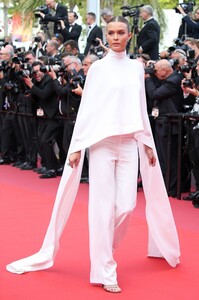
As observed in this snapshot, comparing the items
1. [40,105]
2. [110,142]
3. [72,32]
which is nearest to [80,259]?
[110,142]

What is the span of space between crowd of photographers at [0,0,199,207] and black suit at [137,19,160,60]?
89mm

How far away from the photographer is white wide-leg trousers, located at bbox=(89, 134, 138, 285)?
5.51 meters

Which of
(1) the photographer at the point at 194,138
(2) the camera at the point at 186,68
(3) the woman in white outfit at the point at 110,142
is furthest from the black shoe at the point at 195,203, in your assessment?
(3) the woman in white outfit at the point at 110,142

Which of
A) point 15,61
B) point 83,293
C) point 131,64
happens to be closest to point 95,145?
point 131,64

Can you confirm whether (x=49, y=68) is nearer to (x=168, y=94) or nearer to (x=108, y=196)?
(x=168, y=94)

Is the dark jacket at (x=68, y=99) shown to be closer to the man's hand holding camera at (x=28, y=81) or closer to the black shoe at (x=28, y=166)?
the man's hand holding camera at (x=28, y=81)

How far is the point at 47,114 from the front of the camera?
37.9ft

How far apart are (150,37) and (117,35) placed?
23.4 ft

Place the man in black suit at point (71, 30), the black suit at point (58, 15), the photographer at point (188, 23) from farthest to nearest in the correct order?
the man in black suit at point (71, 30) < the black suit at point (58, 15) < the photographer at point (188, 23)

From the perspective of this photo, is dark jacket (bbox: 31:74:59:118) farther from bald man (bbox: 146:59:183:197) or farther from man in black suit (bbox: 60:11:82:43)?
man in black suit (bbox: 60:11:82:43)

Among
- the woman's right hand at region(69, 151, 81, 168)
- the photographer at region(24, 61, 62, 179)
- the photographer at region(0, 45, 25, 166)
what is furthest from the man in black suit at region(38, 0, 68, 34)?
the woman's right hand at region(69, 151, 81, 168)

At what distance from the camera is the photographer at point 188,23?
40.6 ft

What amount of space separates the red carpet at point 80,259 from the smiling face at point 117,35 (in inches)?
71.0

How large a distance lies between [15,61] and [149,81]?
9.63 feet
